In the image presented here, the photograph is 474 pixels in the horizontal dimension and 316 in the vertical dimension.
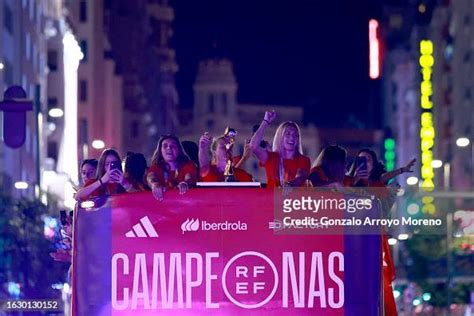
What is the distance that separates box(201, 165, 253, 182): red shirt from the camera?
40.6ft

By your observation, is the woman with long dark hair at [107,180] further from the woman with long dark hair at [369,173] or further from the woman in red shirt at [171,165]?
the woman with long dark hair at [369,173]

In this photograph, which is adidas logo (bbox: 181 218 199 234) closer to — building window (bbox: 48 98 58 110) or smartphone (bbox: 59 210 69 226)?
smartphone (bbox: 59 210 69 226)

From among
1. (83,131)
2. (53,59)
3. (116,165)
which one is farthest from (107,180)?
(83,131)

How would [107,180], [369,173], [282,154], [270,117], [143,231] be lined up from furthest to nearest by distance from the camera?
[369,173]
[282,154]
[270,117]
[107,180]
[143,231]

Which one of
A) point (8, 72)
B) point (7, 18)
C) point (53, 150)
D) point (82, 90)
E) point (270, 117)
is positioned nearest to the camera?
point (270, 117)

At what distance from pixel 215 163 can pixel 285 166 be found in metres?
0.63

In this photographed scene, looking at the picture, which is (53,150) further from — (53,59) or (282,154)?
(282,154)

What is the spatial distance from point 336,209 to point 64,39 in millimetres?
89128

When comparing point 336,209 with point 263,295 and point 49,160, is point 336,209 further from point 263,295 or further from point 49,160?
point 49,160

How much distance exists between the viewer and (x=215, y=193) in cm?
1090

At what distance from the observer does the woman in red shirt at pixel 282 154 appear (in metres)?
12.1

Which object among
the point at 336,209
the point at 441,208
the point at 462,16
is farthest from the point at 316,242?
the point at 462,16

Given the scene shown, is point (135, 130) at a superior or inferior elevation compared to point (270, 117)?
superior

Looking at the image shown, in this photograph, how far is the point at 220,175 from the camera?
1245cm
